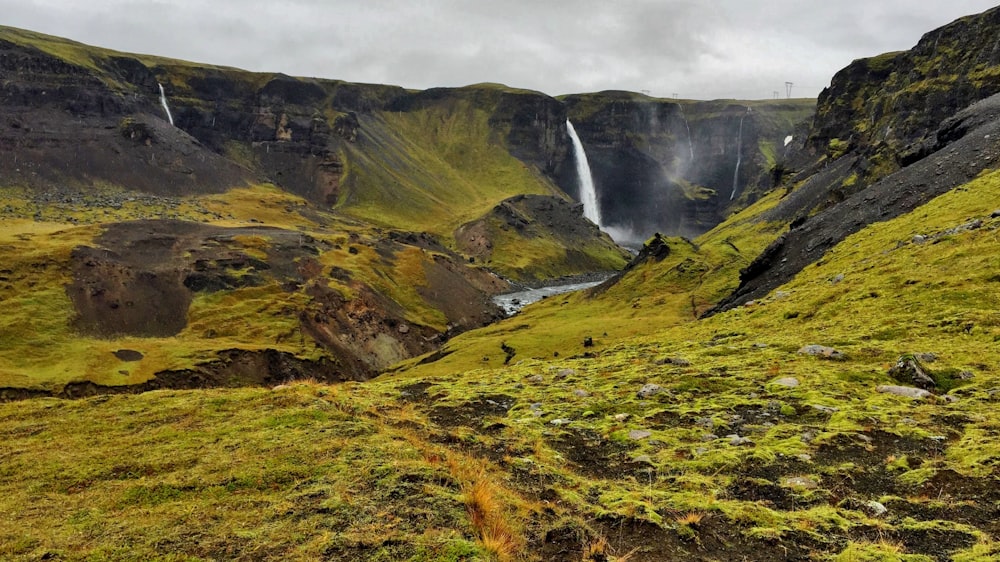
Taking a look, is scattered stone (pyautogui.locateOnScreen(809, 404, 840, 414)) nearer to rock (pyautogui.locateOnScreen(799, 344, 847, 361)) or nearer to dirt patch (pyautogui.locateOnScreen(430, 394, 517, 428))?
rock (pyautogui.locateOnScreen(799, 344, 847, 361))

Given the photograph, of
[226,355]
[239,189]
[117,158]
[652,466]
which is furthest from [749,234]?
[117,158]

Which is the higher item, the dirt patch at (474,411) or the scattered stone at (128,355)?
the dirt patch at (474,411)

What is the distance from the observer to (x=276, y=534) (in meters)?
9.50

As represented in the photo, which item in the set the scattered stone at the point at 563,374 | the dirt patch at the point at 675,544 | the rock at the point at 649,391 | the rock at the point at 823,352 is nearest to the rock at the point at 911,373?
the rock at the point at 823,352

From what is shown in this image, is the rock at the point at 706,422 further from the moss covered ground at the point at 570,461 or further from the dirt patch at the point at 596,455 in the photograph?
the dirt patch at the point at 596,455

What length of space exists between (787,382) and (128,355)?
6612 centimetres

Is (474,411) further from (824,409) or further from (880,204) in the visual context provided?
(880,204)

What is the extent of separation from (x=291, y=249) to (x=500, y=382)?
83.0m

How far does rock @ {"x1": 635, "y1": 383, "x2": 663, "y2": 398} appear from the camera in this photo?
836 inches

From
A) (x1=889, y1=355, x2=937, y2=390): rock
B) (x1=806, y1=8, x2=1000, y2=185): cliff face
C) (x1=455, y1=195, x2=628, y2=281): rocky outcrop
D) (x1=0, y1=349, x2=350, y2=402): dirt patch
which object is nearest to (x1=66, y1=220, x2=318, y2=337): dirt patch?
(x1=0, y1=349, x2=350, y2=402): dirt patch

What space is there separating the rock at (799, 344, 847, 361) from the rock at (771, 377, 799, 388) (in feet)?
11.9

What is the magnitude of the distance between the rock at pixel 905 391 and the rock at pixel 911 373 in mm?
587

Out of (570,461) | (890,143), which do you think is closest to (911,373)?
(570,461)

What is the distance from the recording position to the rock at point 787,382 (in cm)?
1997
